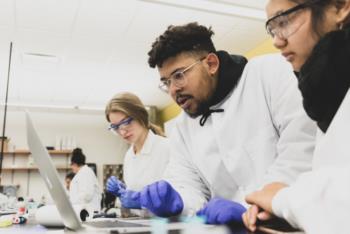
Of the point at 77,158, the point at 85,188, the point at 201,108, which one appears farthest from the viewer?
the point at 77,158

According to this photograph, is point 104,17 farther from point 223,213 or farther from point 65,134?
point 65,134

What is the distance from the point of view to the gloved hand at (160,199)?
A: 3.92ft

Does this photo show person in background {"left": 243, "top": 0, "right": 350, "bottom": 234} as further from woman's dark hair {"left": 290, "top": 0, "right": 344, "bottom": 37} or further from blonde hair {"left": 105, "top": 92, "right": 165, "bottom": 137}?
blonde hair {"left": 105, "top": 92, "right": 165, "bottom": 137}

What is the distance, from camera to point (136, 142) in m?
2.76

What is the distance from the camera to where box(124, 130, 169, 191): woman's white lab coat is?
2.72 metres

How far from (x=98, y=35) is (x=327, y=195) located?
159 inches

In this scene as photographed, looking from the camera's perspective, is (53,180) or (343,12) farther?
(343,12)

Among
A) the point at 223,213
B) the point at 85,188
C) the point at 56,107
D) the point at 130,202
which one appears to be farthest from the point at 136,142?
the point at 56,107

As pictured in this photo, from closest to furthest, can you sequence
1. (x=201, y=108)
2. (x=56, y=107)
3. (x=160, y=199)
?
(x=160, y=199)
(x=201, y=108)
(x=56, y=107)

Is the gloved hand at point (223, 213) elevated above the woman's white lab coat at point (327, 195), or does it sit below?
below

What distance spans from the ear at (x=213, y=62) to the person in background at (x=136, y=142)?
101 cm

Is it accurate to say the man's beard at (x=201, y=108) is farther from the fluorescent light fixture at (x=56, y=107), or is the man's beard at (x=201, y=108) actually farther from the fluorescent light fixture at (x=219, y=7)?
the fluorescent light fixture at (x=56, y=107)

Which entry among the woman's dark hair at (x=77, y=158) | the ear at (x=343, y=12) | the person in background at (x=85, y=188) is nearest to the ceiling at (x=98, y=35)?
the woman's dark hair at (x=77, y=158)

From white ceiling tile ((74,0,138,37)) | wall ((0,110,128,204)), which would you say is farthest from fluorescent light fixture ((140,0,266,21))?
wall ((0,110,128,204))
